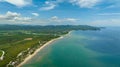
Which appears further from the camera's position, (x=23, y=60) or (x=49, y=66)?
(x=23, y=60)

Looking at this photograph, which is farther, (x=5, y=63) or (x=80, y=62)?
(x=80, y=62)

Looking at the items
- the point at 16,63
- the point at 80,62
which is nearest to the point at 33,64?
the point at 16,63

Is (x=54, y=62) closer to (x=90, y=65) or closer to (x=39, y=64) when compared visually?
(x=39, y=64)

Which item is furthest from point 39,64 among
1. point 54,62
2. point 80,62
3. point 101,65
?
point 101,65

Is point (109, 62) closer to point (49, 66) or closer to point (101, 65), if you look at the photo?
point (101, 65)

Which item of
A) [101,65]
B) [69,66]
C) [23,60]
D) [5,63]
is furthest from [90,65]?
[5,63]

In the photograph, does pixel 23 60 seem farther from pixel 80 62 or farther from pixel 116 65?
pixel 116 65

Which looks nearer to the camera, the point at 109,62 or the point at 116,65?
the point at 116,65
